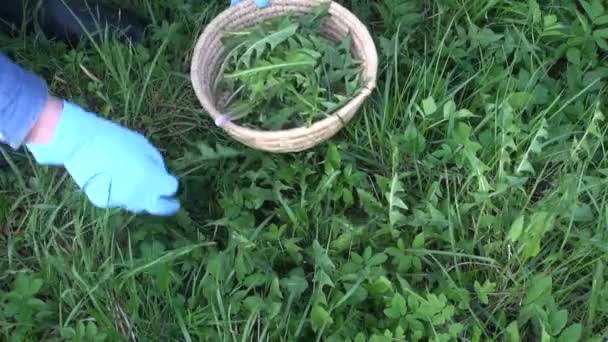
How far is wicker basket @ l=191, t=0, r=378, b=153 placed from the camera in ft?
4.89

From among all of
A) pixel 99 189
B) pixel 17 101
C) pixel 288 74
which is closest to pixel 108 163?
pixel 99 189

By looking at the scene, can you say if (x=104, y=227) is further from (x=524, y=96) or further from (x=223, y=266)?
(x=524, y=96)

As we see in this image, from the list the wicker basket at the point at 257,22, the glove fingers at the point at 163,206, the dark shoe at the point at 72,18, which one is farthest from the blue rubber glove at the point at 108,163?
the dark shoe at the point at 72,18

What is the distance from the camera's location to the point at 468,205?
4.82ft

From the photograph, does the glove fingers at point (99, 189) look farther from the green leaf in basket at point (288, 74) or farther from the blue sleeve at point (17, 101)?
the green leaf in basket at point (288, 74)

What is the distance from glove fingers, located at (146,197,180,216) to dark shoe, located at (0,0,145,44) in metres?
0.47

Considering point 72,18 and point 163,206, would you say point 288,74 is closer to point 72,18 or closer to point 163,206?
point 163,206

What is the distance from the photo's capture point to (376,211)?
1497mm

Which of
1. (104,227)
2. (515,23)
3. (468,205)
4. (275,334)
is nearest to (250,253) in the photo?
(275,334)

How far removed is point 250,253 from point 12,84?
496 mm

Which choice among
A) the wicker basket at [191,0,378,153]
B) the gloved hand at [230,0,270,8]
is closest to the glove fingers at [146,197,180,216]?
the wicker basket at [191,0,378,153]

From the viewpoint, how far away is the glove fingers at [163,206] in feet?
4.82

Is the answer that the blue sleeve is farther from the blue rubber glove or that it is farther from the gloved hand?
the gloved hand

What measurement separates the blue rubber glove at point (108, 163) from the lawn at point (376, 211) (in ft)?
0.17
